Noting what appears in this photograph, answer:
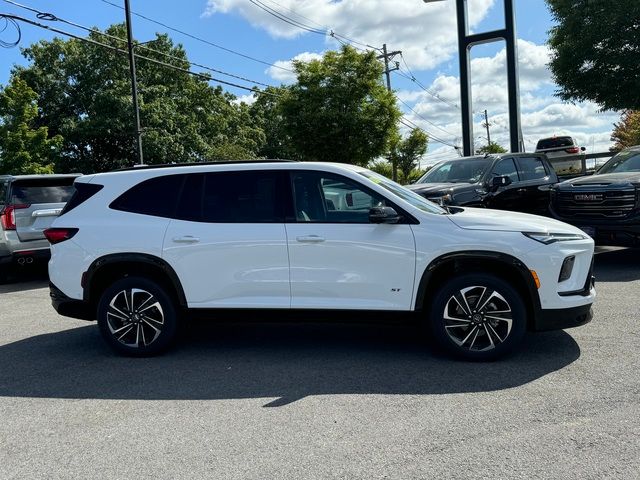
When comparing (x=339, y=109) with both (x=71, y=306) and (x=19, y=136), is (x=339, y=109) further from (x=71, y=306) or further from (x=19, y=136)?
(x=71, y=306)

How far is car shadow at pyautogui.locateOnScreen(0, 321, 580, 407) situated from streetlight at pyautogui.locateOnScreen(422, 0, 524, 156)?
13487 mm

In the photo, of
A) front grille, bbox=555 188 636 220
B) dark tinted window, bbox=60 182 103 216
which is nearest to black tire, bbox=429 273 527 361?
dark tinted window, bbox=60 182 103 216

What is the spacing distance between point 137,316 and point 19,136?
2653 cm

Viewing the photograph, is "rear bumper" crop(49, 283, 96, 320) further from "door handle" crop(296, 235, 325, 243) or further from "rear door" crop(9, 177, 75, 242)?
"rear door" crop(9, 177, 75, 242)

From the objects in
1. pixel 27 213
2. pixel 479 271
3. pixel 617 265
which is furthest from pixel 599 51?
pixel 27 213

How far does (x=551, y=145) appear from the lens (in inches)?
1041

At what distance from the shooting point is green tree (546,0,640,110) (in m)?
16.5

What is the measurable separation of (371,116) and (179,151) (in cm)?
1738

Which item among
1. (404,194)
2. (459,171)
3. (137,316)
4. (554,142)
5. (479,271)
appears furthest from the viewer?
(554,142)

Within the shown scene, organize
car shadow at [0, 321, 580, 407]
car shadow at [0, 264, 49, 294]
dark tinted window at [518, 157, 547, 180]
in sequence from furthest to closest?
dark tinted window at [518, 157, 547, 180] → car shadow at [0, 264, 49, 294] → car shadow at [0, 321, 580, 407]

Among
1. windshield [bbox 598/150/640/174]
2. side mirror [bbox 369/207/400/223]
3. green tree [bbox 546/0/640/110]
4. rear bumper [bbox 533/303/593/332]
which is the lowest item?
rear bumper [bbox 533/303/593/332]

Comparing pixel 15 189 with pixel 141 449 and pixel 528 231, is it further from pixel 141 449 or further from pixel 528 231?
pixel 528 231

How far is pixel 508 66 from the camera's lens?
1794 cm

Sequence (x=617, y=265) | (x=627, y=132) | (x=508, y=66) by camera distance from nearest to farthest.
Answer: (x=617, y=265)
(x=508, y=66)
(x=627, y=132)
